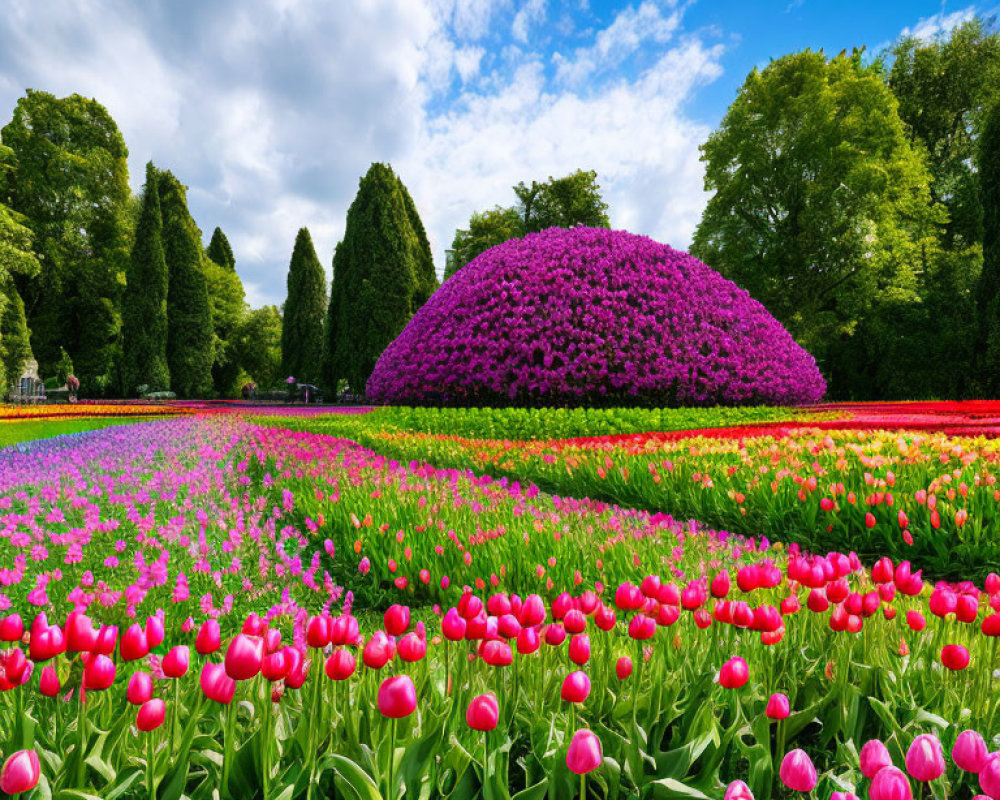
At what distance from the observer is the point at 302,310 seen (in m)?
37.1

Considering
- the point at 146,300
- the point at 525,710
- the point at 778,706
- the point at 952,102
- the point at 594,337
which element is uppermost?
the point at 952,102

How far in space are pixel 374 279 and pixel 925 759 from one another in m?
28.3

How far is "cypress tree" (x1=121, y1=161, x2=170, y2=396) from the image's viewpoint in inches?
1116

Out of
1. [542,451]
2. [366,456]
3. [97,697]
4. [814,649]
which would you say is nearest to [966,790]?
[814,649]

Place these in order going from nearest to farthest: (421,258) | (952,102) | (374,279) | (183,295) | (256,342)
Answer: (952,102)
(374,279)
(183,295)
(421,258)
(256,342)

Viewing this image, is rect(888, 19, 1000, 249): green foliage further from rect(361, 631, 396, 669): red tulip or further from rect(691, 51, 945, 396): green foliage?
rect(361, 631, 396, 669): red tulip

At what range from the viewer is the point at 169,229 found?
3061 centimetres

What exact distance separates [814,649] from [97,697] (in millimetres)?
1837

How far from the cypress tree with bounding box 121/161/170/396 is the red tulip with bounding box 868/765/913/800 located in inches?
1284

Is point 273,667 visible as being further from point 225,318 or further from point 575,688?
point 225,318

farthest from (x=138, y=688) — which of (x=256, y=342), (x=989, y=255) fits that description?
(x=256, y=342)

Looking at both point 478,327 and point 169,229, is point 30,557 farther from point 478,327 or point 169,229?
point 169,229

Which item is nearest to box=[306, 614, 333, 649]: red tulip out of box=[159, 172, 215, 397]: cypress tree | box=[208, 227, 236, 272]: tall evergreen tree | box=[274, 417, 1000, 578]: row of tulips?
box=[274, 417, 1000, 578]: row of tulips

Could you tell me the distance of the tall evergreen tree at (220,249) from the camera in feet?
165
